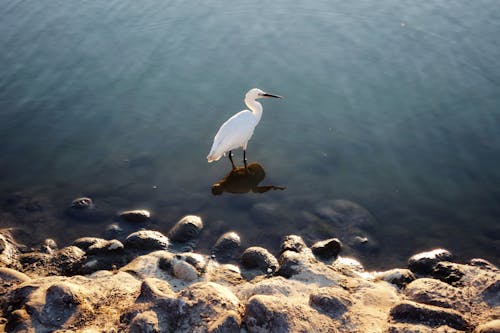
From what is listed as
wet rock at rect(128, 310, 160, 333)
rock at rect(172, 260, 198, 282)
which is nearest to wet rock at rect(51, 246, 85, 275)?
rock at rect(172, 260, 198, 282)

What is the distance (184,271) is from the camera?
6695mm

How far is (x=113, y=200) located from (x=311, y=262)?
459cm

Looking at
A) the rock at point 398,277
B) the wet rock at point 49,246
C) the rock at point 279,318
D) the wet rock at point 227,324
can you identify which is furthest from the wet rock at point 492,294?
the wet rock at point 49,246

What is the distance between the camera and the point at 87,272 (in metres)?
7.10

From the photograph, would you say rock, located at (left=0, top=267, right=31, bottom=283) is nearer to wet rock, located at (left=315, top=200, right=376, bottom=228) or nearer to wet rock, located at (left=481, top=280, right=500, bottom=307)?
wet rock, located at (left=315, top=200, right=376, bottom=228)

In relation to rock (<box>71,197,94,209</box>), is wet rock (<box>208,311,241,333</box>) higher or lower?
higher

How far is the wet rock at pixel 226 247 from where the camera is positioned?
762cm

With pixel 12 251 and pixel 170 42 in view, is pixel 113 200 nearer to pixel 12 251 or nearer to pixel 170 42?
pixel 12 251

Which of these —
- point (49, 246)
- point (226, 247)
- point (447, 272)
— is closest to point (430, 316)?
point (447, 272)

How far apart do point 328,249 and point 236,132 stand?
11.2 ft

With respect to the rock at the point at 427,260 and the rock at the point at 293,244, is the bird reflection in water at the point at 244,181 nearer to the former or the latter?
the rock at the point at 293,244

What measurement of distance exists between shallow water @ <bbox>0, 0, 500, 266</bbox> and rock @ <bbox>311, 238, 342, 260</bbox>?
561mm

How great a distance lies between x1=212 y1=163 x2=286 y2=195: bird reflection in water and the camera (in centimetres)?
946

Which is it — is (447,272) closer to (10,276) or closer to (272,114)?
(272,114)
